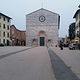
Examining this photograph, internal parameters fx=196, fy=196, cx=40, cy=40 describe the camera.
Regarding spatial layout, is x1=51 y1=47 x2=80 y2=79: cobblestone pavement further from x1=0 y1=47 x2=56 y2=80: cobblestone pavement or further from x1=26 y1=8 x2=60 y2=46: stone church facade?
x1=26 y1=8 x2=60 y2=46: stone church facade

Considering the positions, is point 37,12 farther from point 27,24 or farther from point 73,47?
point 73,47

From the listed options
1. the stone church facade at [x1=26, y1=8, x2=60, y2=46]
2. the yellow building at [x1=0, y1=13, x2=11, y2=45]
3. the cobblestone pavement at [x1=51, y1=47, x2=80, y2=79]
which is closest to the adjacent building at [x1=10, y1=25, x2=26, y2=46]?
the yellow building at [x1=0, y1=13, x2=11, y2=45]

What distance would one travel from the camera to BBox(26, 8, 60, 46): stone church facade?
82.9m

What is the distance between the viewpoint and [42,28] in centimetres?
8312

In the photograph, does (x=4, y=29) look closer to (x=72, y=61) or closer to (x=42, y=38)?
(x=42, y=38)

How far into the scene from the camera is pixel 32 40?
271 ft

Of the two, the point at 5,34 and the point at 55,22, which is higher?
the point at 55,22

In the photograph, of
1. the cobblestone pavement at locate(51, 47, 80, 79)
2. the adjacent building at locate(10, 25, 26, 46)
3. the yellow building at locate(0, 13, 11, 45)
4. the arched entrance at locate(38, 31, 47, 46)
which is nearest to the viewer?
the cobblestone pavement at locate(51, 47, 80, 79)

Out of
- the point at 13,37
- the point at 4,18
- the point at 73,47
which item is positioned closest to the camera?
the point at 73,47

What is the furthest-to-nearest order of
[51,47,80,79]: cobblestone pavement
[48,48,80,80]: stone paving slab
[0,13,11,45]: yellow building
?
1. [0,13,11,45]: yellow building
2. [51,47,80,79]: cobblestone pavement
3. [48,48,80,80]: stone paving slab

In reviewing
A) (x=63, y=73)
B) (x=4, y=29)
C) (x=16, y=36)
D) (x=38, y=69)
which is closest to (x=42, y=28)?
(x=4, y=29)

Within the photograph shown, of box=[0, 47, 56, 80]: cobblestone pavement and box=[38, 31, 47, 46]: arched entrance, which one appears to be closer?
box=[0, 47, 56, 80]: cobblestone pavement

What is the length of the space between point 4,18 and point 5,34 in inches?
265

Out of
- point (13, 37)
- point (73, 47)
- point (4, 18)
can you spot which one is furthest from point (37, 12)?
point (73, 47)
